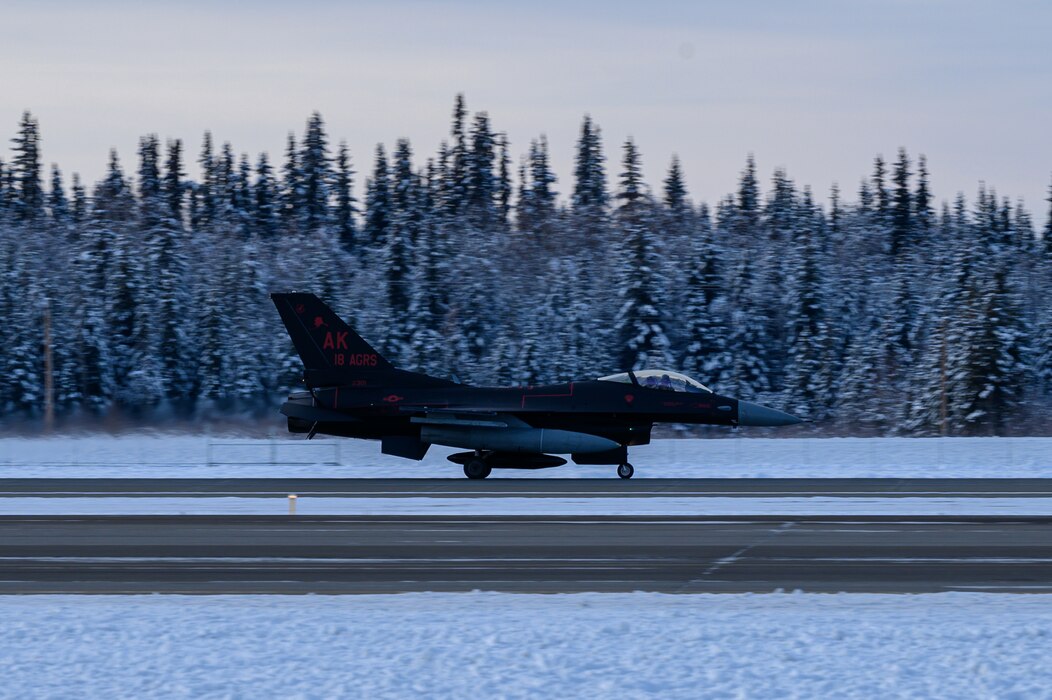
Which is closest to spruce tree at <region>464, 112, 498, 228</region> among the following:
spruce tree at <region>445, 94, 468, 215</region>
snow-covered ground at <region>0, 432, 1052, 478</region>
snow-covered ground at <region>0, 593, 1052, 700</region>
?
spruce tree at <region>445, 94, 468, 215</region>

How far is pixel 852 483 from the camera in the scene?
25828 millimetres

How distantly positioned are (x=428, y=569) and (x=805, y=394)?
191 ft

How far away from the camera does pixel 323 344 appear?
2942 centimetres

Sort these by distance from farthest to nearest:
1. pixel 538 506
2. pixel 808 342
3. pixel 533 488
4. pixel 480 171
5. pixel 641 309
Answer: pixel 480 171 < pixel 808 342 < pixel 641 309 < pixel 533 488 < pixel 538 506

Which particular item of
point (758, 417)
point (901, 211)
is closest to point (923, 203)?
point (901, 211)

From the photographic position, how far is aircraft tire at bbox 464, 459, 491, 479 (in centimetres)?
2829

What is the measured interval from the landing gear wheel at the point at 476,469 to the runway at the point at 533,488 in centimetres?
27

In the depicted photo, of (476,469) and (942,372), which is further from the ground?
(942,372)

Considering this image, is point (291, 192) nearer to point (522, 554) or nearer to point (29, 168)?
point (29, 168)

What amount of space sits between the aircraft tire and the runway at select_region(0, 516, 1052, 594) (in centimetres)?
884

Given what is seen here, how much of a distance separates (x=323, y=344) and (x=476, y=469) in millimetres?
4832

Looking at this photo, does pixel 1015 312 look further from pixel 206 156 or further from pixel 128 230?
pixel 206 156

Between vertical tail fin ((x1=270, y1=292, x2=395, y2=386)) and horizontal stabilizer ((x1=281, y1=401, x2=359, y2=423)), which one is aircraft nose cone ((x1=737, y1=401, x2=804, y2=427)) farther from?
horizontal stabilizer ((x1=281, y1=401, x2=359, y2=423))

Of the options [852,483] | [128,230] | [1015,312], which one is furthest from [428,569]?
[128,230]
